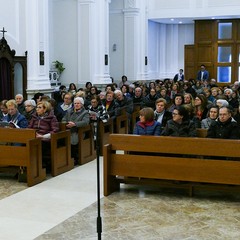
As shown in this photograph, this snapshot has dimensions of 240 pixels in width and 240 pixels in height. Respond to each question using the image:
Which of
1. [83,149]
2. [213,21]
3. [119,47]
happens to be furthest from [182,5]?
[83,149]

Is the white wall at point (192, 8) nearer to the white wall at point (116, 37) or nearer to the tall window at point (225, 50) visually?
the tall window at point (225, 50)

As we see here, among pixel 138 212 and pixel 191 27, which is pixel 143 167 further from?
pixel 191 27

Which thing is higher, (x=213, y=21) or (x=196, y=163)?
(x=213, y=21)

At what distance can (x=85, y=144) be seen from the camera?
9578 millimetres

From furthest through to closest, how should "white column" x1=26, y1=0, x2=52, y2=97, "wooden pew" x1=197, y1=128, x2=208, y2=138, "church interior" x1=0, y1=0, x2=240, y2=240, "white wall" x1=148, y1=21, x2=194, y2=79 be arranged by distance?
"white wall" x1=148, y1=21, x2=194, y2=79 → "white column" x1=26, y1=0, x2=52, y2=97 → "wooden pew" x1=197, y1=128, x2=208, y2=138 → "church interior" x1=0, y1=0, x2=240, y2=240

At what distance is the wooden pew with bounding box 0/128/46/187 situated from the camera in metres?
7.74

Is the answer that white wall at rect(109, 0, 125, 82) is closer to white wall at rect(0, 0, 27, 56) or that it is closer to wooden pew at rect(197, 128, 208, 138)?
white wall at rect(0, 0, 27, 56)

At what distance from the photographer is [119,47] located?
21438 millimetres

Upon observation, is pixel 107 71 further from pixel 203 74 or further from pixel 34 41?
pixel 203 74

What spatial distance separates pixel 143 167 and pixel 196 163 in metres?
0.77

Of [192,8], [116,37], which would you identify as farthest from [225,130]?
[192,8]

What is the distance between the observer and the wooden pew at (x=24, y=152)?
7.74 metres

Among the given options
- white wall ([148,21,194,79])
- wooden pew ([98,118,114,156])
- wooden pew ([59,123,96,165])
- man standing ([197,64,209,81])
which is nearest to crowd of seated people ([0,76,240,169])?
wooden pew ([59,123,96,165])

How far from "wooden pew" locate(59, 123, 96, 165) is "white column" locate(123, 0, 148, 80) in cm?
1173
